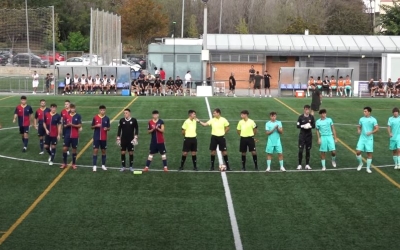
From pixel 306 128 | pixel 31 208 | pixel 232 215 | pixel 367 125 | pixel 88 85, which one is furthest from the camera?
pixel 88 85

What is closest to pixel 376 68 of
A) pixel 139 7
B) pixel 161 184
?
pixel 139 7

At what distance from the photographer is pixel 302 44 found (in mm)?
65000

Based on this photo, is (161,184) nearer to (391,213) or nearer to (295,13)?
(391,213)

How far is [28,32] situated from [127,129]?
42.1 metres

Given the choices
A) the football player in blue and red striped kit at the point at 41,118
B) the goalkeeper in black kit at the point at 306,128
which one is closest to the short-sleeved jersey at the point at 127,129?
the football player in blue and red striped kit at the point at 41,118

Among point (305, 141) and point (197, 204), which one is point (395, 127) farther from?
point (197, 204)

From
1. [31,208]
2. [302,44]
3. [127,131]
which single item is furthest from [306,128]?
[302,44]

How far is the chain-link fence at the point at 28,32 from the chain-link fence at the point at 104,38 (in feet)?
14.6

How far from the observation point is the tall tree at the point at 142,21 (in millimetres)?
87312

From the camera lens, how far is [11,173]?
70.8 feet

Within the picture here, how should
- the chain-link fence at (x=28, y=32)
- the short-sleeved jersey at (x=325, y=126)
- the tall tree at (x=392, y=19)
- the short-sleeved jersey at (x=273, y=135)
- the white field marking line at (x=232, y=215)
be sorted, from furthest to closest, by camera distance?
1. the tall tree at (x=392, y=19)
2. the chain-link fence at (x=28, y=32)
3. the short-sleeved jersey at (x=325, y=126)
4. the short-sleeved jersey at (x=273, y=135)
5. the white field marking line at (x=232, y=215)

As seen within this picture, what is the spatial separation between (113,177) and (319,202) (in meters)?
5.96

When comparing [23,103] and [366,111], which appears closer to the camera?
[366,111]

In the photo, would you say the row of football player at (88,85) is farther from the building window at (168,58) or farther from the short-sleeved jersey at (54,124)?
the short-sleeved jersey at (54,124)
